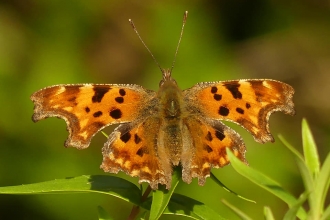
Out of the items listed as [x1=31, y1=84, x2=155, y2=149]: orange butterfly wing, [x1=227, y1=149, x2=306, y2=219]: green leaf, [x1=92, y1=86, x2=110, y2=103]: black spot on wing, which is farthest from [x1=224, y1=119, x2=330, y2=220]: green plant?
[x1=92, y1=86, x2=110, y2=103]: black spot on wing

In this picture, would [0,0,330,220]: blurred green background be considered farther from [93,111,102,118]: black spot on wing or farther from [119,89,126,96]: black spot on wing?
[93,111,102,118]: black spot on wing

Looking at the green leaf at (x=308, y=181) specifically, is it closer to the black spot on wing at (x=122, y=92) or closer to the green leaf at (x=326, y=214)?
the green leaf at (x=326, y=214)

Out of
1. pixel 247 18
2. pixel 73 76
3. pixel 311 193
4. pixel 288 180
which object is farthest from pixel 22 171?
Result: pixel 311 193

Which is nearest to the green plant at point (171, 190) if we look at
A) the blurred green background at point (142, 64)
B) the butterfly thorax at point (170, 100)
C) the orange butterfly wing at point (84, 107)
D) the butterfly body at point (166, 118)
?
the butterfly body at point (166, 118)

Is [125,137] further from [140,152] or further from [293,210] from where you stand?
[293,210]

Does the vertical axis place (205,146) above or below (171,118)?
below

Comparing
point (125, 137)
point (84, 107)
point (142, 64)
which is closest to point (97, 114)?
point (84, 107)
